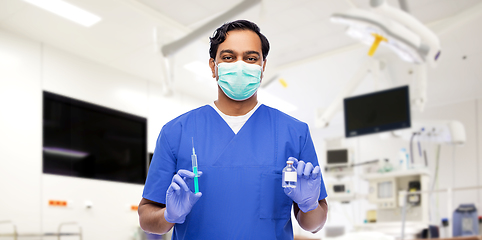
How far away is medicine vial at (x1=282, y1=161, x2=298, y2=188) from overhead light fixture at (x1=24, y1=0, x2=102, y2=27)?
3.88 m

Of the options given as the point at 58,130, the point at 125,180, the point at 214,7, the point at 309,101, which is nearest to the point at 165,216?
the point at 214,7

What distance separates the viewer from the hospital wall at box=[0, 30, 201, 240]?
15.0 feet

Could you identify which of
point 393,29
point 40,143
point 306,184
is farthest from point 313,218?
point 40,143

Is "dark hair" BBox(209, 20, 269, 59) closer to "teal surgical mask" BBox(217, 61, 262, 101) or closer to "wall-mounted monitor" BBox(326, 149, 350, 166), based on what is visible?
"teal surgical mask" BBox(217, 61, 262, 101)

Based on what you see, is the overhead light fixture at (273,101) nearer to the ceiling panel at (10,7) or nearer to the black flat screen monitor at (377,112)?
the black flat screen monitor at (377,112)

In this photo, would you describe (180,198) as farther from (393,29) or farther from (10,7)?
(10,7)

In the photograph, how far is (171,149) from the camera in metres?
1.07

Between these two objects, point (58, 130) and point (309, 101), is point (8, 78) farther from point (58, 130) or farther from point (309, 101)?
point (309, 101)

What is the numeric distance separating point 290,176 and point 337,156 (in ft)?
14.7

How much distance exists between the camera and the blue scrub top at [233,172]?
1009 millimetres

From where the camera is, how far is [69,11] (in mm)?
4367

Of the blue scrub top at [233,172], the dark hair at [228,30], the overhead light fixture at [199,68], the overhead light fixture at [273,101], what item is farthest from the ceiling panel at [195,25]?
the blue scrub top at [233,172]

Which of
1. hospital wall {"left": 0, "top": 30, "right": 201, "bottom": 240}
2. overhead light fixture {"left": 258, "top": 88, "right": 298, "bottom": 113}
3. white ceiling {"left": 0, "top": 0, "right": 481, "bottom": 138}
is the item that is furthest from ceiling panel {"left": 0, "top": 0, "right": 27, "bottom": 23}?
overhead light fixture {"left": 258, "top": 88, "right": 298, "bottom": 113}

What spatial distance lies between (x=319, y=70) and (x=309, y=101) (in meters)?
1.36
